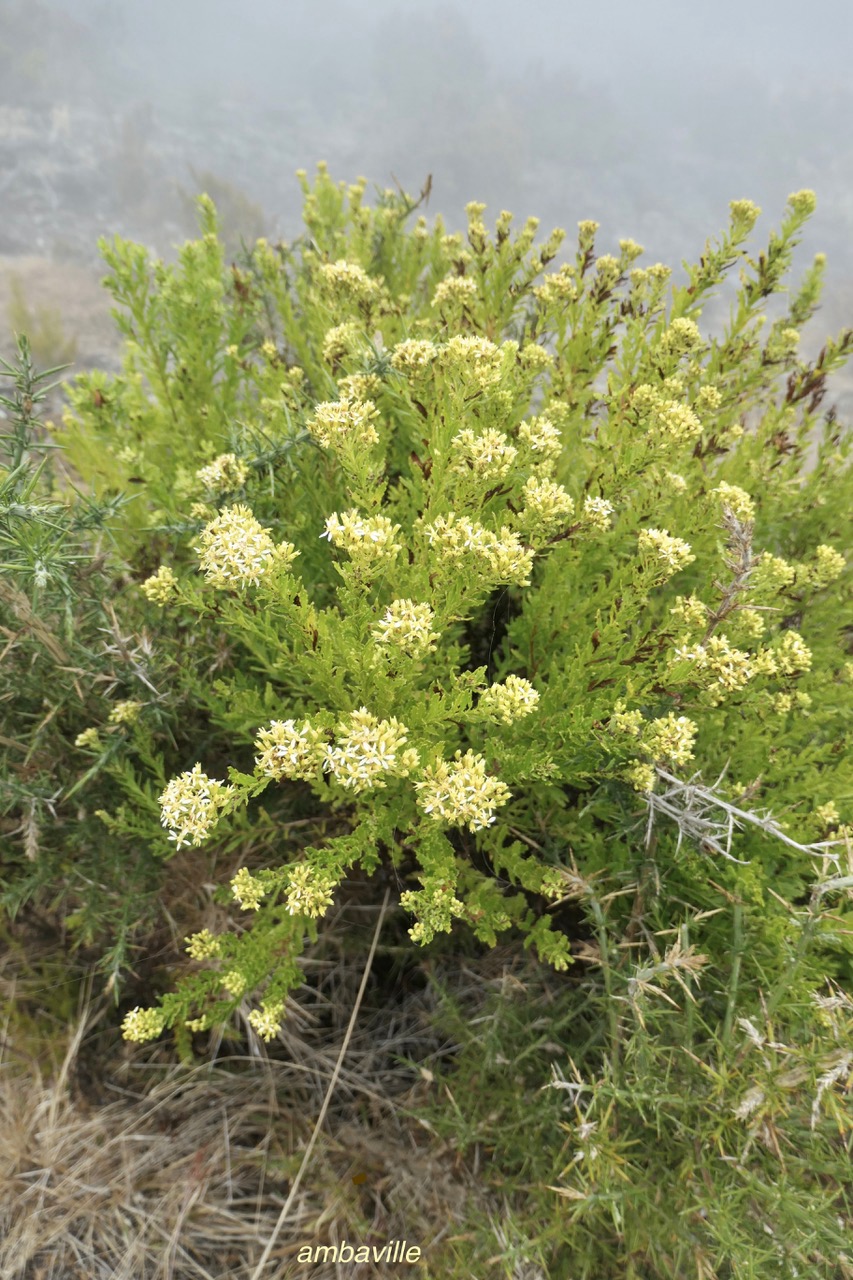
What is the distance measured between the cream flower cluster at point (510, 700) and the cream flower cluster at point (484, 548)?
21cm

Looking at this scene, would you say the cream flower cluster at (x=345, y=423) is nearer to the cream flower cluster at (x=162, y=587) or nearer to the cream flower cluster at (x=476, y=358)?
the cream flower cluster at (x=476, y=358)

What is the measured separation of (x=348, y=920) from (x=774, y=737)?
5.28 ft

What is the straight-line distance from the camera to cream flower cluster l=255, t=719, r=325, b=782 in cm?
115

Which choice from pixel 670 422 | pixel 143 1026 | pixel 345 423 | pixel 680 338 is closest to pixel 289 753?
pixel 345 423

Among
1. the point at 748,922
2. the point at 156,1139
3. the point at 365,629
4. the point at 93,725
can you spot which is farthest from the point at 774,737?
the point at 156,1139

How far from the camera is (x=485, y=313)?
2.33m

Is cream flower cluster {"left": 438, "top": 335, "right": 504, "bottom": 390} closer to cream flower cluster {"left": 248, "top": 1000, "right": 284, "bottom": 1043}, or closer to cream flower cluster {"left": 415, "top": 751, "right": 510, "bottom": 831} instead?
cream flower cluster {"left": 415, "top": 751, "right": 510, "bottom": 831}

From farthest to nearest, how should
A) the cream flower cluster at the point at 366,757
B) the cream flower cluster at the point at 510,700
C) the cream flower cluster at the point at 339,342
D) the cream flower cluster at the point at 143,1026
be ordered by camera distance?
the cream flower cluster at the point at 339,342 → the cream flower cluster at the point at 143,1026 → the cream flower cluster at the point at 510,700 → the cream flower cluster at the point at 366,757

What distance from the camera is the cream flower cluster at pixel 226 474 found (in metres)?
1.68

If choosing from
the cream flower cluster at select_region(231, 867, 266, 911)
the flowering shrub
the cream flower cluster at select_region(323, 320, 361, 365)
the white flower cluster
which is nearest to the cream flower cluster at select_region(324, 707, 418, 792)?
the flowering shrub

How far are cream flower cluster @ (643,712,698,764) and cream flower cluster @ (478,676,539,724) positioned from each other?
0.96 feet

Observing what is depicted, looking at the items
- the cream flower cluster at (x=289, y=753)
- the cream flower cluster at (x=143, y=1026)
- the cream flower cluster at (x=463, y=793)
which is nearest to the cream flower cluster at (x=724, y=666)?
the cream flower cluster at (x=463, y=793)

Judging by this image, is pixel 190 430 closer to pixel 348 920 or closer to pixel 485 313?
pixel 485 313

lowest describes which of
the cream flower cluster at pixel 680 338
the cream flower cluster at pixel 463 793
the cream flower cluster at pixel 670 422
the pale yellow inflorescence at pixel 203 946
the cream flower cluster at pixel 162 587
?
the pale yellow inflorescence at pixel 203 946
